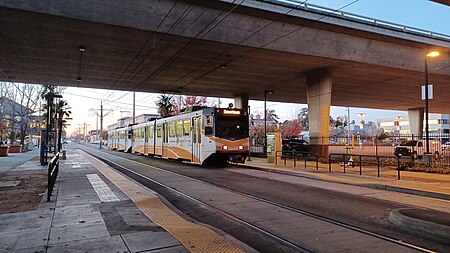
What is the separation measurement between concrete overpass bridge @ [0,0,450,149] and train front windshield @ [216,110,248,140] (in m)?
4.30

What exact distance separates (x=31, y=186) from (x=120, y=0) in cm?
1010

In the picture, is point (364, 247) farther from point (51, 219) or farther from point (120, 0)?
point (120, 0)

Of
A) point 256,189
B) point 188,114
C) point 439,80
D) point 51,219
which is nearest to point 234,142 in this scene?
point 188,114

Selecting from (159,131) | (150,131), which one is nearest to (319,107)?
(159,131)

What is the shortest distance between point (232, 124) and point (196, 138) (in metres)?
2.64

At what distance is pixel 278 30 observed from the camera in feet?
69.9

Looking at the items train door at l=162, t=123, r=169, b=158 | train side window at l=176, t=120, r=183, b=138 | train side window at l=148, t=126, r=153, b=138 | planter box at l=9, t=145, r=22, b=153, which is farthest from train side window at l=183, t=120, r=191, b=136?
planter box at l=9, t=145, r=22, b=153

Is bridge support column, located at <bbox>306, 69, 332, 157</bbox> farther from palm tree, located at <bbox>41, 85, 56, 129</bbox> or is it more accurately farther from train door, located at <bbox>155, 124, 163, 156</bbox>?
palm tree, located at <bbox>41, 85, 56, 129</bbox>

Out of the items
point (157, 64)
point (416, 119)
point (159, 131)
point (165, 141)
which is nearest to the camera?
point (157, 64)

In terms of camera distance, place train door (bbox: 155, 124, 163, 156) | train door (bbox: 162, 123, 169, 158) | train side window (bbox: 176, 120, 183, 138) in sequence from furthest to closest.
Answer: train door (bbox: 155, 124, 163, 156), train door (bbox: 162, 123, 169, 158), train side window (bbox: 176, 120, 183, 138)

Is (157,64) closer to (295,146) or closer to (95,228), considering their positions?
(295,146)

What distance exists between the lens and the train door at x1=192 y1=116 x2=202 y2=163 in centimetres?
2188

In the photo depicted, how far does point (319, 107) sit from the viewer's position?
97.5 ft

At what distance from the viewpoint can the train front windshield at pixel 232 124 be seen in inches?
829
